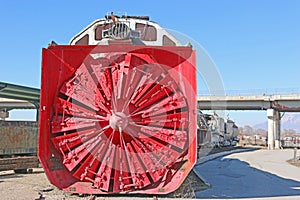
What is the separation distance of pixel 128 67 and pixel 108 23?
228cm

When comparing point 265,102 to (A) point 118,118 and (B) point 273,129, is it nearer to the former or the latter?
(B) point 273,129

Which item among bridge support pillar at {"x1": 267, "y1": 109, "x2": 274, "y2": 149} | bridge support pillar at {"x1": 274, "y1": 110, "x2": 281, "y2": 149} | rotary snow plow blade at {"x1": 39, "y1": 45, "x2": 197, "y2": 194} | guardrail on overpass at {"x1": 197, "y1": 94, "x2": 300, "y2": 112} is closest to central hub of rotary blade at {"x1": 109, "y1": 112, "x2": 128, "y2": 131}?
rotary snow plow blade at {"x1": 39, "y1": 45, "x2": 197, "y2": 194}

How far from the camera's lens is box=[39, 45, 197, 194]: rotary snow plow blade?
6949 millimetres

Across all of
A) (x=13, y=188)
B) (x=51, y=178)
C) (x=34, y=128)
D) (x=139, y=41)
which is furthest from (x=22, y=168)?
(x=139, y=41)

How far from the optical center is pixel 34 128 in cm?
1474

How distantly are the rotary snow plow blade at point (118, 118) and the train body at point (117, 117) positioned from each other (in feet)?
0.05

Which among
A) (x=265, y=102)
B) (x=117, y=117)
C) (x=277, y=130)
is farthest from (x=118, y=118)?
(x=277, y=130)

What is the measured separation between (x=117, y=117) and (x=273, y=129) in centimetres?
4451

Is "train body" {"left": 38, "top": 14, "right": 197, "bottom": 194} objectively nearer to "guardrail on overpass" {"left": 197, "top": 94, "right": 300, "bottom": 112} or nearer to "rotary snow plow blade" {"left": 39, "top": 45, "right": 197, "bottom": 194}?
"rotary snow plow blade" {"left": 39, "top": 45, "right": 197, "bottom": 194}

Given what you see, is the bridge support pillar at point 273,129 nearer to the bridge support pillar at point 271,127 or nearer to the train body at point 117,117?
the bridge support pillar at point 271,127

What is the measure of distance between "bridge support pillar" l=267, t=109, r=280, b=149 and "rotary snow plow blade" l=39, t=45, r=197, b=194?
42.0 m

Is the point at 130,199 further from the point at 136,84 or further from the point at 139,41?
the point at 139,41

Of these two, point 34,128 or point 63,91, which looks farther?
point 34,128

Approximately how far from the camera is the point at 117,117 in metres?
6.87
